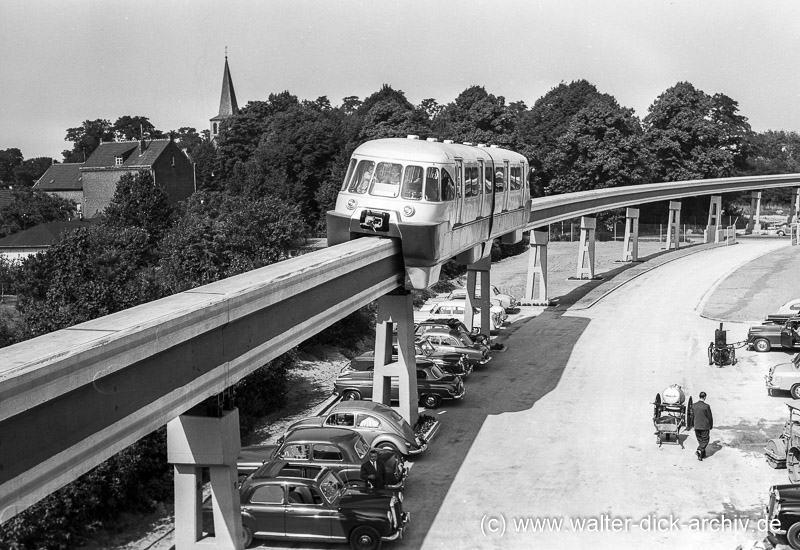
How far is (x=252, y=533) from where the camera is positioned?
17.5m

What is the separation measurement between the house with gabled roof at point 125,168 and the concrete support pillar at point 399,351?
64.9 meters

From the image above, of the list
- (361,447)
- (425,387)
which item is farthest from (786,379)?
(361,447)

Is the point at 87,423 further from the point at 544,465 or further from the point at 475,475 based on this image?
the point at 544,465

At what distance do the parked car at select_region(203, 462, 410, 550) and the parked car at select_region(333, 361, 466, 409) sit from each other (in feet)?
33.5

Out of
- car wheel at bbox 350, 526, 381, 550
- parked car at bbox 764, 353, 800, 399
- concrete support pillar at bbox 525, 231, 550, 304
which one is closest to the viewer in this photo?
car wheel at bbox 350, 526, 381, 550

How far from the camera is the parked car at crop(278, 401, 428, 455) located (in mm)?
22281

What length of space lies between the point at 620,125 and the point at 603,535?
67.3m

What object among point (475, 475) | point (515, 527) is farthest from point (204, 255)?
point (515, 527)

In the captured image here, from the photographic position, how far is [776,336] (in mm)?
34781

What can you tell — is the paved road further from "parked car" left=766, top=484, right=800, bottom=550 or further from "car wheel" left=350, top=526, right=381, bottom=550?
"parked car" left=766, top=484, right=800, bottom=550

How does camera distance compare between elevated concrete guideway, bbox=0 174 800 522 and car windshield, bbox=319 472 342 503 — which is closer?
elevated concrete guideway, bbox=0 174 800 522

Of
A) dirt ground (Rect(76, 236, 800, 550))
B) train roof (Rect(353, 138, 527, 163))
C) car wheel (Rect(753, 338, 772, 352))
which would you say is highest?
train roof (Rect(353, 138, 527, 163))

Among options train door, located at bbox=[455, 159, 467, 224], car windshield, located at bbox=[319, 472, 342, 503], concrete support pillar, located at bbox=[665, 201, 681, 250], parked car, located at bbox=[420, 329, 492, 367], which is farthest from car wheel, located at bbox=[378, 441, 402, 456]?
concrete support pillar, located at bbox=[665, 201, 681, 250]

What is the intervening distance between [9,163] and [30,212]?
7111cm
